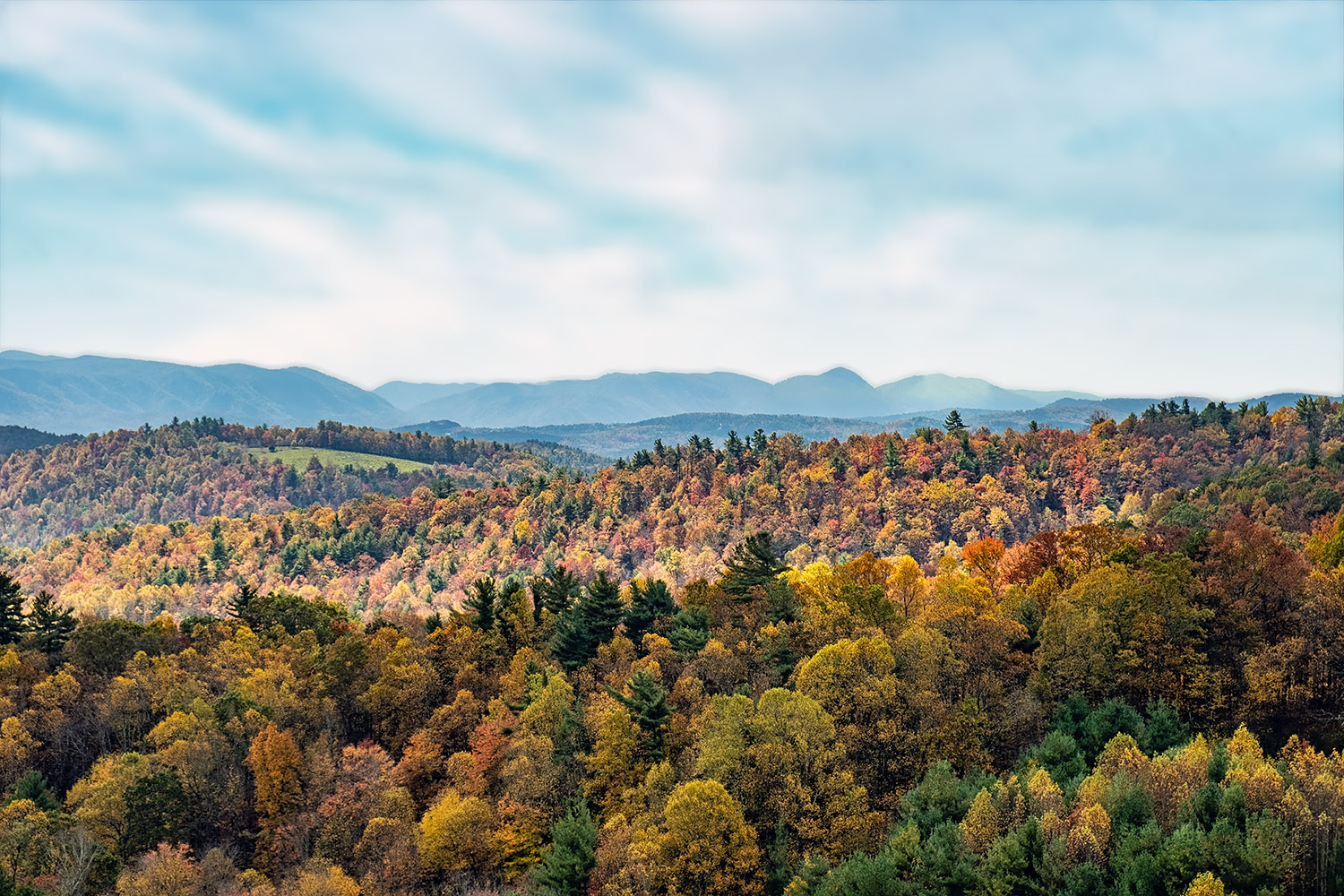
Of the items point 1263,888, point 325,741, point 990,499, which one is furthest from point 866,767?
point 990,499

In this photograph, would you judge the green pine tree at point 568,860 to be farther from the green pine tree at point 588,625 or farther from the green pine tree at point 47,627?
the green pine tree at point 47,627

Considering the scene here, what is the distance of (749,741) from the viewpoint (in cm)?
6194

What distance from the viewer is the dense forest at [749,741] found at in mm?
47625

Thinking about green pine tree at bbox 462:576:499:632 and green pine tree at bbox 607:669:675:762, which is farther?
green pine tree at bbox 462:576:499:632

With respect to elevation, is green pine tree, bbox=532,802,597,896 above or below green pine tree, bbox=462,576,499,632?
below

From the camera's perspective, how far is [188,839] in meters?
72.1

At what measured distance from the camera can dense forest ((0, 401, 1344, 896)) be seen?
156ft

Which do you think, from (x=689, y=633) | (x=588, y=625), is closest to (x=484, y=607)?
(x=588, y=625)

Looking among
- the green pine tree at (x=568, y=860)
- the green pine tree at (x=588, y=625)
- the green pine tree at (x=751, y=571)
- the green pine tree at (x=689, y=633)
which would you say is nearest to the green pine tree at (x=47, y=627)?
the green pine tree at (x=588, y=625)

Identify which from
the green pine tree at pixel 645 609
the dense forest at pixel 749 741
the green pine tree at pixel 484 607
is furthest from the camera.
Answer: the green pine tree at pixel 484 607

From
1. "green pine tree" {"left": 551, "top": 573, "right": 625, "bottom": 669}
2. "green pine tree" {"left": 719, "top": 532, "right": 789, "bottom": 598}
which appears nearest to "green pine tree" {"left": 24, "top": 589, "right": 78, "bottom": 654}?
"green pine tree" {"left": 551, "top": 573, "right": 625, "bottom": 669}

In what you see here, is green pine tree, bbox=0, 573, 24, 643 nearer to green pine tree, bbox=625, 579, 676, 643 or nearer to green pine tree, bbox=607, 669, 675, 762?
green pine tree, bbox=625, 579, 676, 643

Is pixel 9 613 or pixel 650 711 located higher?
pixel 9 613

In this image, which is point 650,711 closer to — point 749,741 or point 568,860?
point 749,741
